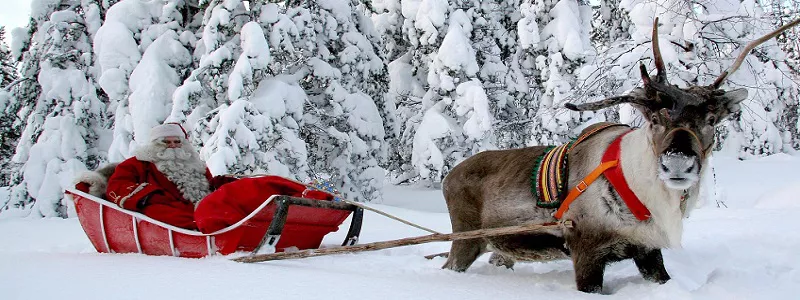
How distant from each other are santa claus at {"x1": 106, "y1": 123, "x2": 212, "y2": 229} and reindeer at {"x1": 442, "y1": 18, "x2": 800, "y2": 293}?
2.44 m

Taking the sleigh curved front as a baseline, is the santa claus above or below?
above

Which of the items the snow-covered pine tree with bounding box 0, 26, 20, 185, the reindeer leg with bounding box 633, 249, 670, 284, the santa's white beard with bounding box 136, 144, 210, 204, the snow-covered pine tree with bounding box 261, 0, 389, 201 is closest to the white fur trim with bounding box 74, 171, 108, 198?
the santa's white beard with bounding box 136, 144, 210, 204

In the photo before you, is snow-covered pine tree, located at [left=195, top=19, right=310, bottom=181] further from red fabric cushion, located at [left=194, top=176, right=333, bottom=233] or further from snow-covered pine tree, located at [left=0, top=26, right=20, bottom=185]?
snow-covered pine tree, located at [left=0, top=26, right=20, bottom=185]

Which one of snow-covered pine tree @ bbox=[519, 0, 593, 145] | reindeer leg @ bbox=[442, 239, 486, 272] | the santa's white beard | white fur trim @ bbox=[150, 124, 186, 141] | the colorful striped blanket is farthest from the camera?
snow-covered pine tree @ bbox=[519, 0, 593, 145]

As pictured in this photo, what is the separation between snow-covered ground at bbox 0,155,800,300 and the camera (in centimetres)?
295

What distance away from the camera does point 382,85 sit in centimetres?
1575

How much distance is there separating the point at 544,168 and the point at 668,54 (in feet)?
17.2

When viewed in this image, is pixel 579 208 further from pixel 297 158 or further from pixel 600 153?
pixel 297 158

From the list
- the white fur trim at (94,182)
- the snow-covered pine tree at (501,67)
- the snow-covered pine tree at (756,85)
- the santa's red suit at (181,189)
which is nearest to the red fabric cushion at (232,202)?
the santa's red suit at (181,189)

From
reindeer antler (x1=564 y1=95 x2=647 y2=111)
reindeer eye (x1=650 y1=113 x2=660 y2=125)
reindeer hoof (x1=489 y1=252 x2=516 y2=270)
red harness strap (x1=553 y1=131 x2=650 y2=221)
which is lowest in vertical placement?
reindeer hoof (x1=489 y1=252 x2=516 y2=270)

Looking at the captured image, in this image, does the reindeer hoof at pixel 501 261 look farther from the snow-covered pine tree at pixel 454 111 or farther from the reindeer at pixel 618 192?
the snow-covered pine tree at pixel 454 111

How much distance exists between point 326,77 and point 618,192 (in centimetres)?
1068

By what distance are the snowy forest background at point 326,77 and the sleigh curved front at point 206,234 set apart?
4728 mm

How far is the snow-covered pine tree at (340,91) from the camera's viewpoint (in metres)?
13.3
